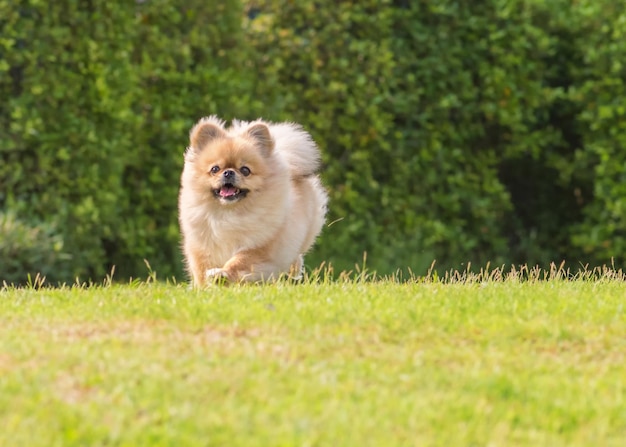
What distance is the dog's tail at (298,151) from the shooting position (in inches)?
351

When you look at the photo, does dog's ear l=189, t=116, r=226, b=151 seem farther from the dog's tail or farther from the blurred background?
the blurred background

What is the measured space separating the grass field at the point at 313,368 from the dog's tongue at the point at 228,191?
856mm

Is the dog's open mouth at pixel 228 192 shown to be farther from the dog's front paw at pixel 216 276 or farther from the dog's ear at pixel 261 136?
the dog's front paw at pixel 216 276

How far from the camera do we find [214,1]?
12117mm

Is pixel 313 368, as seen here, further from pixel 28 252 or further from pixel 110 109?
pixel 110 109

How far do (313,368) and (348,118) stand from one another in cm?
741

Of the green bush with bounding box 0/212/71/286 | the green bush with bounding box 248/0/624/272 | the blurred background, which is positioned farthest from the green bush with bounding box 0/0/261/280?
the green bush with bounding box 248/0/624/272

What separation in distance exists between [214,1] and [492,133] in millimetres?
3629

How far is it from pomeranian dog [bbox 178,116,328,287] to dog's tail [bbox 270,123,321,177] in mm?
405

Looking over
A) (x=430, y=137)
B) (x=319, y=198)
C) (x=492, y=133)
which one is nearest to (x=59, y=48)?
(x=319, y=198)

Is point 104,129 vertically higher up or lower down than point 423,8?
lower down

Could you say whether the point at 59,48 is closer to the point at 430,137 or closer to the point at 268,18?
the point at 268,18

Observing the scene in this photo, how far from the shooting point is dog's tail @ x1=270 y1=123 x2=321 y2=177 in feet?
29.2

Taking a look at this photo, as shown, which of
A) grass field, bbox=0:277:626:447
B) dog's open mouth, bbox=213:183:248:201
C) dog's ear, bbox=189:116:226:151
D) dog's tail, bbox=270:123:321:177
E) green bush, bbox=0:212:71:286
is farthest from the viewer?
green bush, bbox=0:212:71:286
